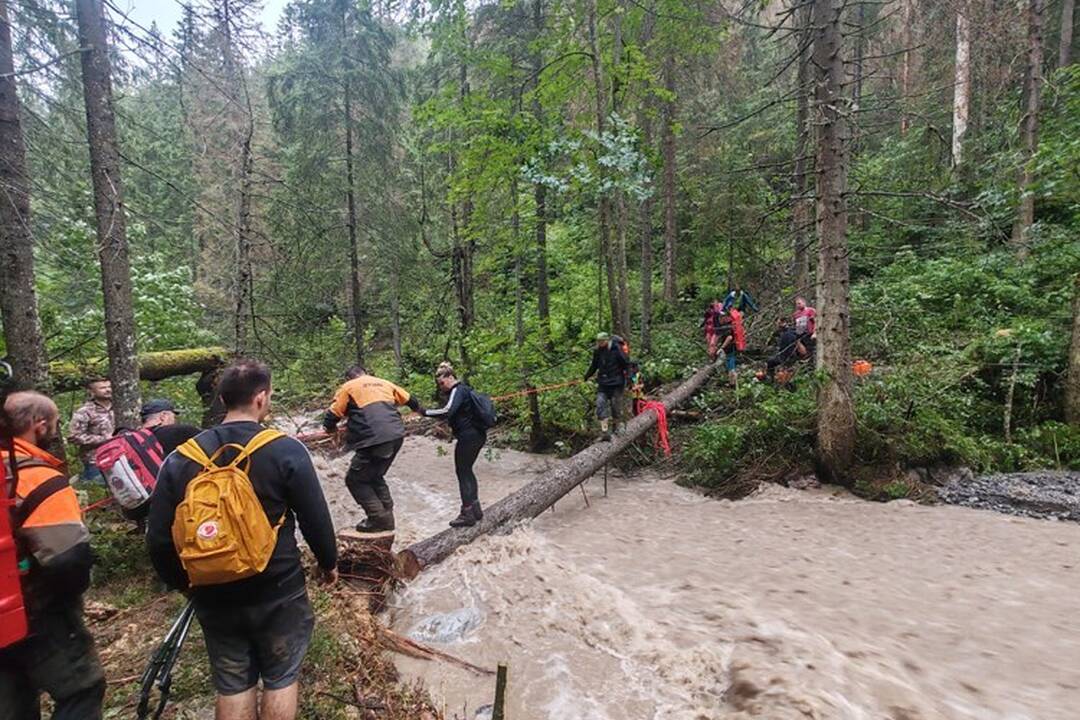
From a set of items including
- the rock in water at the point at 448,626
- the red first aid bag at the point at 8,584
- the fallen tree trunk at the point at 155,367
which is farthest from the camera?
the fallen tree trunk at the point at 155,367

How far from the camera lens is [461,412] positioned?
6.80m

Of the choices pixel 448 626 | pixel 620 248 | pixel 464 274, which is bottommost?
pixel 448 626

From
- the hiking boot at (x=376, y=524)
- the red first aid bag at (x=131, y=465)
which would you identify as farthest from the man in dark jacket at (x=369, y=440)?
the red first aid bag at (x=131, y=465)

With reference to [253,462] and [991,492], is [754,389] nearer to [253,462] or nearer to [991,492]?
[991,492]

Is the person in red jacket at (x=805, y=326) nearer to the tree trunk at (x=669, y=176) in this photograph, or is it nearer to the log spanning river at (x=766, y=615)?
the log spanning river at (x=766, y=615)

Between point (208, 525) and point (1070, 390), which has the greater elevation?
point (208, 525)

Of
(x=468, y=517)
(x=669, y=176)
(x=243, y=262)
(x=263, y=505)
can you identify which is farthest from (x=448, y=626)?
(x=669, y=176)

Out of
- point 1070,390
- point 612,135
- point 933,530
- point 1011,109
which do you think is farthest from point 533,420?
point 1011,109

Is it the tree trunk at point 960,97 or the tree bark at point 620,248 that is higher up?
the tree trunk at point 960,97

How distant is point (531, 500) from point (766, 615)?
11.8 ft

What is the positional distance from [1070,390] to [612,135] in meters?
8.50

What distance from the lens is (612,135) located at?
35.3 ft

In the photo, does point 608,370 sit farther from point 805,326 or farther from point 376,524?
point 376,524

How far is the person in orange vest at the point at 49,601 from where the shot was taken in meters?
2.30
